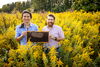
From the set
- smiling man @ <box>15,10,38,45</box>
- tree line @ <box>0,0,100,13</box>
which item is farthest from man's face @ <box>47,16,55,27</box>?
tree line @ <box>0,0,100,13</box>

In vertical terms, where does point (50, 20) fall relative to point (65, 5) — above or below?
below

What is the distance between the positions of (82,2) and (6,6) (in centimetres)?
3744

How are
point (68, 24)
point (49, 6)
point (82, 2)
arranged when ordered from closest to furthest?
point (68, 24) < point (82, 2) < point (49, 6)

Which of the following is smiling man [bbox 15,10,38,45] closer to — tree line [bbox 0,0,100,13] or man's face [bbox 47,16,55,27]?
man's face [bbox 47,16,55,27]

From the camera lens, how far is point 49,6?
2808cm

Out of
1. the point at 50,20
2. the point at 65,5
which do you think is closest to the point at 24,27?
the point at 50,20

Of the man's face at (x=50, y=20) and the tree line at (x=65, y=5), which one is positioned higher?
the tree line at (x=65, y=5)

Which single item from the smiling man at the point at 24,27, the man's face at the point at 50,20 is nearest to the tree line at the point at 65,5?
the man's face at the point at 50,20

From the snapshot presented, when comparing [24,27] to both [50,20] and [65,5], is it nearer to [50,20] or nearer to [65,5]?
[50,20]

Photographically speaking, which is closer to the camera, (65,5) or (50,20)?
(50,20)

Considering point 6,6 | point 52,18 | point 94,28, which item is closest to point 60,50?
point 52,18

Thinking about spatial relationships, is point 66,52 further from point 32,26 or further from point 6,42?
point 6,42

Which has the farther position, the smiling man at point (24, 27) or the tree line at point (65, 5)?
the tree line at point (65, 5)

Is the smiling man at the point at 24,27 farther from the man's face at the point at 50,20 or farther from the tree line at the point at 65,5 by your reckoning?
the tree line at the point at 65,5
